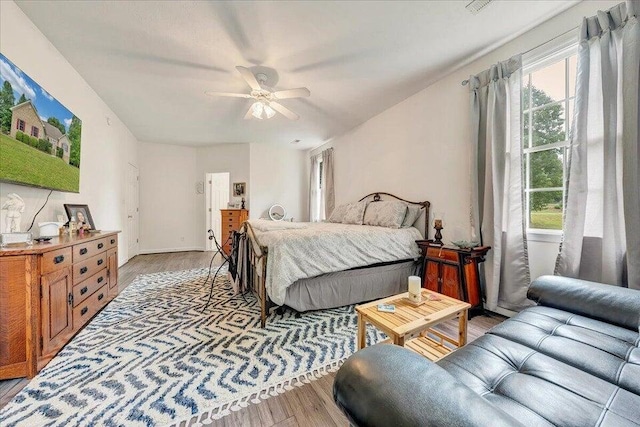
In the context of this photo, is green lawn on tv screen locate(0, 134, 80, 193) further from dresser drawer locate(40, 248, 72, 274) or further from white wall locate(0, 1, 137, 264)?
dresser drawer locate(40, 248, 72, 274)

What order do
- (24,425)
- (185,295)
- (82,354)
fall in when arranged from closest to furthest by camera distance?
(24,425)
(82,354)
(185,295)

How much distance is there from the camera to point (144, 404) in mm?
1346

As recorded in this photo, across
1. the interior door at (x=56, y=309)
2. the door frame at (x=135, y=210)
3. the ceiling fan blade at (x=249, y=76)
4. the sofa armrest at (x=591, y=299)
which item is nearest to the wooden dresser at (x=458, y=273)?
the sofa armrest at (x=591, y=299)

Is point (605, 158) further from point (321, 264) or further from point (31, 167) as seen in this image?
point (31, 167)

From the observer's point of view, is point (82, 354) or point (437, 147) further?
point (437, 147)

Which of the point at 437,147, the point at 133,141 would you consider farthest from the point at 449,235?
the point at 133,141

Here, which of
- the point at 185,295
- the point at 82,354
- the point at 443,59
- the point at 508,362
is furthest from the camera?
the point at 185,295

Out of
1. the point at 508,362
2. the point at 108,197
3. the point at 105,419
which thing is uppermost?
the point at 108,197

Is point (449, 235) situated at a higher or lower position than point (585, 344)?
higher

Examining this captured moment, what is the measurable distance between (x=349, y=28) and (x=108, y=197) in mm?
4301

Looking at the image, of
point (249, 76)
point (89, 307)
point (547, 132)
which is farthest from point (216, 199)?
point (547, 132)

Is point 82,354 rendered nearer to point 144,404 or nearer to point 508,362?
point 144,404

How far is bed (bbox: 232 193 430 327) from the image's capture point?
2.20m

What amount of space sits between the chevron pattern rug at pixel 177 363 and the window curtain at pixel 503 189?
138 cm
